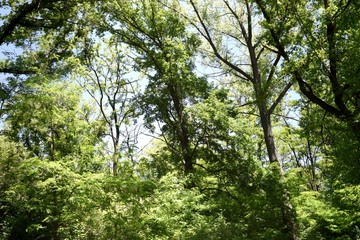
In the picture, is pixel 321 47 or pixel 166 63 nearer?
pixel 321 47

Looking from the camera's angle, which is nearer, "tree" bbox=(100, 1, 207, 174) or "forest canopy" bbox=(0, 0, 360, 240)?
"forest canopy" bbox=(0, 0, 360, 240)

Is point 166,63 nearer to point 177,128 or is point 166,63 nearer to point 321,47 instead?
point 177,128

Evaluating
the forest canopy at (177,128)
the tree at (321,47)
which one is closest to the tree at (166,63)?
the forest canopy at (177,128)

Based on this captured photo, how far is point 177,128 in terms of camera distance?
49.6 feet

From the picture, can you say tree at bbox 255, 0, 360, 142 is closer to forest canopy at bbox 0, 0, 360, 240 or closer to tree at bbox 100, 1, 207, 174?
Answer: forest canopy at bbox 0, 0, 360, 240

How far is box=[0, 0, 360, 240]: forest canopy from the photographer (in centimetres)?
811

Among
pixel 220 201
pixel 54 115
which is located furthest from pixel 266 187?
pixel 54 115

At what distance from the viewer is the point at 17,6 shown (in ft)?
37.3

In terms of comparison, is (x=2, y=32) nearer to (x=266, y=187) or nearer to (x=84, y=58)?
(x=84, y=58)

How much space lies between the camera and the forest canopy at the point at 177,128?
8.11 meters

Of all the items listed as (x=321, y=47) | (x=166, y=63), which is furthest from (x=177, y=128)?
(x=321, y=47)

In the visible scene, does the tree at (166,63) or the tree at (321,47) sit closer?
the tree at (321,47)

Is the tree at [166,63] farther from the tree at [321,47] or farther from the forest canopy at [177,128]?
the tree at [321,47]

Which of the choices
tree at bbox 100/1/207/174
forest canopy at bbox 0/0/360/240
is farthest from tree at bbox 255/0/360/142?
tree at bbox 100/1/207/174
